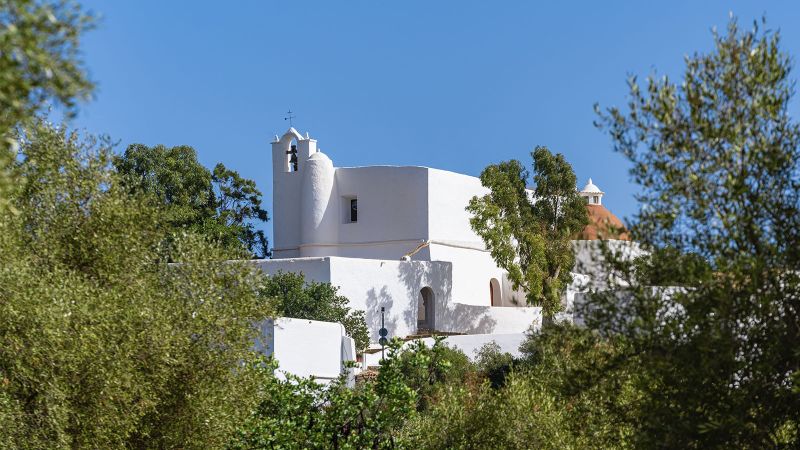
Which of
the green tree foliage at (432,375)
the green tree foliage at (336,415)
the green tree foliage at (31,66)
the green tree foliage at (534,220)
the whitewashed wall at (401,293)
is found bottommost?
the green tree foliage at (336,415)

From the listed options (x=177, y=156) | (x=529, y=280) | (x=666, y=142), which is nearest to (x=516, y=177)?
(x=529, y=280)

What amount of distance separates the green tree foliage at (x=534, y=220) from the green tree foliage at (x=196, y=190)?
14167mm

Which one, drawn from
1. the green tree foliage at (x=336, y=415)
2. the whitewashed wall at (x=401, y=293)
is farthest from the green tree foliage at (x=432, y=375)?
the whitewashed wall at (x=401, y=293)

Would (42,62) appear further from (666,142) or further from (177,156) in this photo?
(177,156)

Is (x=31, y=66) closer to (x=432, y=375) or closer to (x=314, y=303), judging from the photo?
(x=432, y=375)

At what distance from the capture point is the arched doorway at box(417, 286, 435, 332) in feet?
187

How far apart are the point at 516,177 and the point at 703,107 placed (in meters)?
49.3

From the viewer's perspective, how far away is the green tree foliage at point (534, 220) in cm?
5612

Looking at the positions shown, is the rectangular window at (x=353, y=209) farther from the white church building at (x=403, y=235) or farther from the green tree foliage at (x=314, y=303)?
the green tree foliage at (x=314, y=303)

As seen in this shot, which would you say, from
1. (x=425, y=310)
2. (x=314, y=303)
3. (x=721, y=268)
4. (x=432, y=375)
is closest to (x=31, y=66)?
(x=721, y=268)

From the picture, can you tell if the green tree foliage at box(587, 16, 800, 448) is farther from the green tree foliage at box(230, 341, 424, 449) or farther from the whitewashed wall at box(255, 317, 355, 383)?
the whitewashed wall at box(255, 317, 355, 383)

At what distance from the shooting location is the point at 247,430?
18.4 meters

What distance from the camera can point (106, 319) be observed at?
15.9 meters

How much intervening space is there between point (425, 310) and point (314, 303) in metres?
10.4
